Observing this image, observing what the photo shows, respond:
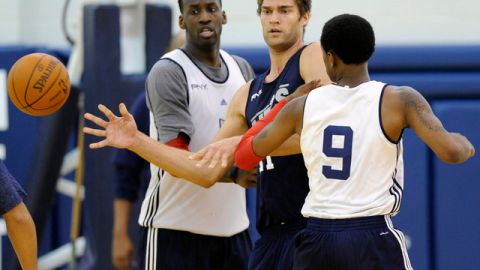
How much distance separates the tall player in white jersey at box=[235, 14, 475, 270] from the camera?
13.1 feet

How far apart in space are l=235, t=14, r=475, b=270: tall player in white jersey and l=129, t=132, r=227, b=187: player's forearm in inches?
32.2

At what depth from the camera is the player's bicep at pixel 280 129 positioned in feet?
13.9

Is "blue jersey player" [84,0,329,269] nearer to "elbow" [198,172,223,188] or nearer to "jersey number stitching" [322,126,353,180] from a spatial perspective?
"elbow" [198,172,223,188]

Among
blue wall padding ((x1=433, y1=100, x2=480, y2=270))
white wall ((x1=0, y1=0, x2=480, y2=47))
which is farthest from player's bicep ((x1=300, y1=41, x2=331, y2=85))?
→ white wall ((x1=0, y1=0, x2=480, y2=47))

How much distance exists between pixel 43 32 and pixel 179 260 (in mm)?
3540

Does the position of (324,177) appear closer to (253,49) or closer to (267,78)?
(267,78)

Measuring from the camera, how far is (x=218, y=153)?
15.3ft

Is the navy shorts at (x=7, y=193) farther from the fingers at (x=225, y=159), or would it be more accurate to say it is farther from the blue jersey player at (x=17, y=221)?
the fingers at (x=225, y=159)

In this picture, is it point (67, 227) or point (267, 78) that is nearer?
point (267, 78)

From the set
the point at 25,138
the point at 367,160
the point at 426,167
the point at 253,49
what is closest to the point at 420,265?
the point at 426,167

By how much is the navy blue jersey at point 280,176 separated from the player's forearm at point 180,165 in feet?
0.72

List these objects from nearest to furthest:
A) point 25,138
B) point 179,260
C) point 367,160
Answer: point 367,160 → point 179,260 → point 25,138

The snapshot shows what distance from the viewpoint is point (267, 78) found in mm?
4961

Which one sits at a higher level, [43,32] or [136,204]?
[43,32]
